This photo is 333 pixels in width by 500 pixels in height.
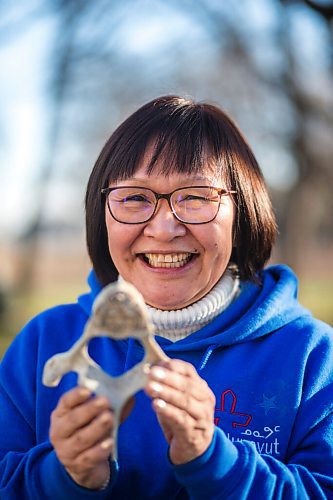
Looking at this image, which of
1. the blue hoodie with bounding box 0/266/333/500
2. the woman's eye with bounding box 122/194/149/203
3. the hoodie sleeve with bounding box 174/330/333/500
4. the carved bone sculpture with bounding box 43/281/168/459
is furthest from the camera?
the woman's eye with bounding box 122/194/149/203

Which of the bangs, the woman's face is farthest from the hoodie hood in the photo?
the bangs

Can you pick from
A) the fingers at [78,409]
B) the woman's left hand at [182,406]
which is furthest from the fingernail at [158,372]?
the fingers at [78,409]

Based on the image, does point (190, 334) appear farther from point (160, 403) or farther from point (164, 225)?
point (160, 403)

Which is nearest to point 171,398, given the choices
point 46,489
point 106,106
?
point 46,489

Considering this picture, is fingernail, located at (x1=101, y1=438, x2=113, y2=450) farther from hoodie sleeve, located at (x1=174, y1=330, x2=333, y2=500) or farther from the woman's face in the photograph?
the woman's face

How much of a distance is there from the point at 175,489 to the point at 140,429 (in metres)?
0.22

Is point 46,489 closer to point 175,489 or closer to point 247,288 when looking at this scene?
point 175,489

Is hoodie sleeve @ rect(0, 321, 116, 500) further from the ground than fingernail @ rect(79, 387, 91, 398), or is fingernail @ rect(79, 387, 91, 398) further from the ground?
fingernail @ rect(79, 387, 91, 398)

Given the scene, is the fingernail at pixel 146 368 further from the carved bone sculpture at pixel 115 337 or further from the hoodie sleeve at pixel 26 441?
the hoodie sleeve at pixel 26 441

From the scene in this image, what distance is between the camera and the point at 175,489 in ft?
7.00

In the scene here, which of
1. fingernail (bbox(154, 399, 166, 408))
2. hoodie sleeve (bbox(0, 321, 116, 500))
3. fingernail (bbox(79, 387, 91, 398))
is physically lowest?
hoodie sleeve (bbox(0, 321, 116, 500))

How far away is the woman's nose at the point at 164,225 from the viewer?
6.97 feet

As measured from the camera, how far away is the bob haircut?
223 cm

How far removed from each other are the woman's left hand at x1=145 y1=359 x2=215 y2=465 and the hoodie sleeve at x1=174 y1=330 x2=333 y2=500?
0.15ft
